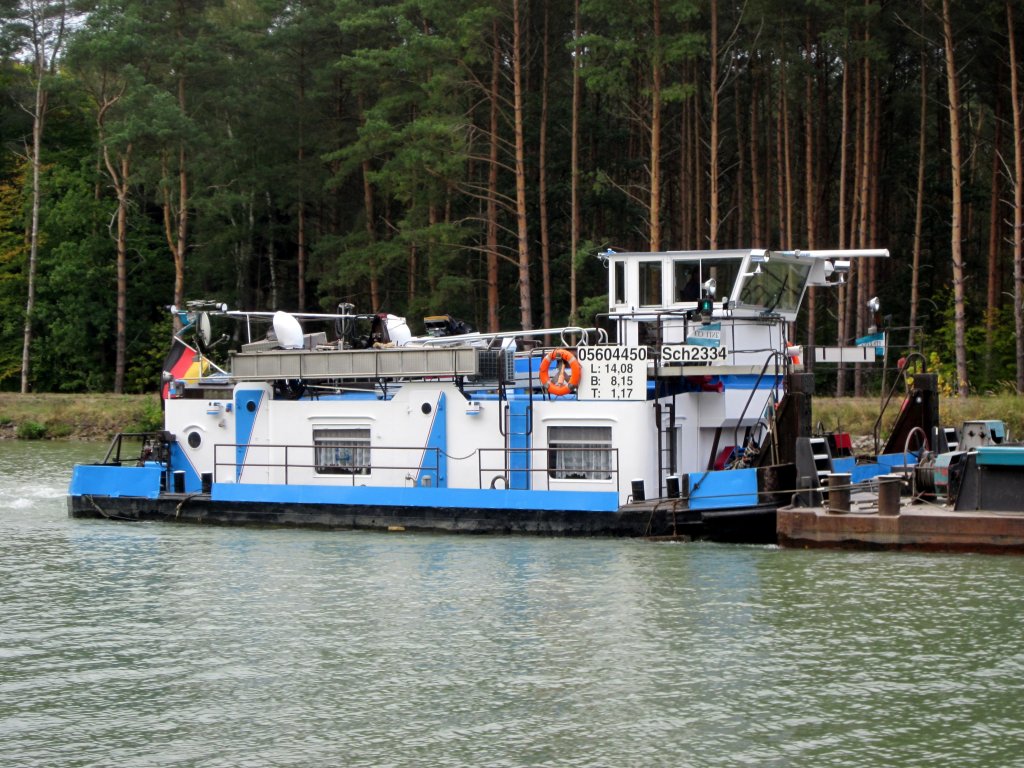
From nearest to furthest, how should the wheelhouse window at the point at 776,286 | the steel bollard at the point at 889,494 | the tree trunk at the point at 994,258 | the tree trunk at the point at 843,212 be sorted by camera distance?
the steel bollard at the point at 889,494 < the wheelhouse window at the point at 776,286 < the tree trunk at the point at 843,212 < the tree trunk at the point at 994,258

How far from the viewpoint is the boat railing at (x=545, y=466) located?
19.1 metres

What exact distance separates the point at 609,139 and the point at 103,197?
18.7 m

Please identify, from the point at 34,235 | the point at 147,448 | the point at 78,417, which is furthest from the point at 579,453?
the point at 34,235

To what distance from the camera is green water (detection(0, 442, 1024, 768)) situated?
10.5 m

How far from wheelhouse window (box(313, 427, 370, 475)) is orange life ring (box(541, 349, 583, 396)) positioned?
9.67 feet

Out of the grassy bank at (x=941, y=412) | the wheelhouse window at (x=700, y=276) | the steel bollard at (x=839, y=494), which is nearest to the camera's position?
the steel bollard at (x=839, y=494)

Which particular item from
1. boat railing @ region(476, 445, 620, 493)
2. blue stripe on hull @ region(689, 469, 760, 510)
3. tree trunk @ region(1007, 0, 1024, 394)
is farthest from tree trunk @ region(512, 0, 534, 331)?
blue stripe on hull @ region(689, 469, 760, 510)

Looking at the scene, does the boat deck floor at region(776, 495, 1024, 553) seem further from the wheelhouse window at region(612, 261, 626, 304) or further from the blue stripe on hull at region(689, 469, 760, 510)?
the wheelhouse window at region(612, 261, 626, 304)

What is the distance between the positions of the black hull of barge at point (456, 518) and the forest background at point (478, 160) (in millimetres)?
15292

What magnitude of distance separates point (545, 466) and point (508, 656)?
6543 millimetres

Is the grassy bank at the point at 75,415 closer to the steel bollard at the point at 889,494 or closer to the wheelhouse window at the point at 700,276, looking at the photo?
the wheelhouse window at the point at 700,276

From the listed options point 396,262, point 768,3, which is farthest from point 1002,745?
point 396,262

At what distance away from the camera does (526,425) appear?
1950cm

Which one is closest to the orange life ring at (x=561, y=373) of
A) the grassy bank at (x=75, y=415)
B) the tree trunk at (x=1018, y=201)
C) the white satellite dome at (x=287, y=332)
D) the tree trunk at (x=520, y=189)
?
the white satellite dome at (x=287, y=332)
